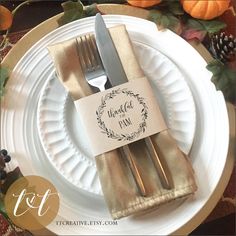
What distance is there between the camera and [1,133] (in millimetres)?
454

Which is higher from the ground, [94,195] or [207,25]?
[207,25]

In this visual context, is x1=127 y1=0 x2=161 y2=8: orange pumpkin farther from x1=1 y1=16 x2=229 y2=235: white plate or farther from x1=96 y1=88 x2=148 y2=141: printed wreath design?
x1=96 y1=88 x2=148 y2=141: printed wreath design

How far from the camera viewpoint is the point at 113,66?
0.44m

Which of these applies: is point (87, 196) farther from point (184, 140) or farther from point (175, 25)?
point (175, 25)

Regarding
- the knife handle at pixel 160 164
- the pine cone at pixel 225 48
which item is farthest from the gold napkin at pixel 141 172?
the pine cone at pixel 225 48

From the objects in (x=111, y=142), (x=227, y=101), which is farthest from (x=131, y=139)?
(x=227, y=101)

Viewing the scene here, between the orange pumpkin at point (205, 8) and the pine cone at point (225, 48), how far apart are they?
29 mm

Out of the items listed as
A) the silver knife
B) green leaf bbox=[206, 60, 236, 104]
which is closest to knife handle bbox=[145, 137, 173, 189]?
the silver knife

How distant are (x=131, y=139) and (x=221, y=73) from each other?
0.13 meters

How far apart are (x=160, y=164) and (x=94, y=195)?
0.08 m

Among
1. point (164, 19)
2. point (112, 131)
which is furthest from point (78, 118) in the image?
point (164, 19)

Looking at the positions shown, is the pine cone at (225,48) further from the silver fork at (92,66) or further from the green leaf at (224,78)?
the silver fork at (92,66)

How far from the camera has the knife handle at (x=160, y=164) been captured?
42cm

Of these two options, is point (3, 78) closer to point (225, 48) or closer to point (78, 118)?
point (78, 118)
